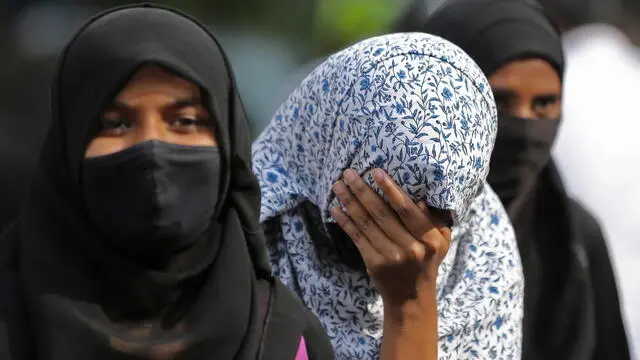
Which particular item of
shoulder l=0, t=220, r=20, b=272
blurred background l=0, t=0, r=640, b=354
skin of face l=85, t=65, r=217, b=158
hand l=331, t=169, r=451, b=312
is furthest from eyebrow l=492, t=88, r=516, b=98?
blurred background l=0, t=0, r=640, b=354

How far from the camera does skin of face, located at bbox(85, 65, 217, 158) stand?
114 inches

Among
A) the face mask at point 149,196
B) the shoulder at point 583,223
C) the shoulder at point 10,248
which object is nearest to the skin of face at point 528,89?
the shoulder at point 583,223

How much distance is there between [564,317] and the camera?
13.4ft

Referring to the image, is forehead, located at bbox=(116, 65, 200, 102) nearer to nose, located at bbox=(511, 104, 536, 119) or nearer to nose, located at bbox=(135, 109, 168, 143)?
nose, located at bbox=(135, 109, 168, 143)

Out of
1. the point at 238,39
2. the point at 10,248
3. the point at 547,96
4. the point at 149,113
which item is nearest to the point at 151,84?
the point at 149,113

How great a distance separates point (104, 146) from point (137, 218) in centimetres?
16

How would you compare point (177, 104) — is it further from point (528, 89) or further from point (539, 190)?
point (539, 190)

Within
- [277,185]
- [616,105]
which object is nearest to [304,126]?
[277,185]

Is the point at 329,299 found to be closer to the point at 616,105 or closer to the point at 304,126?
the point at 304,126

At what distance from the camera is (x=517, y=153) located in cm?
395

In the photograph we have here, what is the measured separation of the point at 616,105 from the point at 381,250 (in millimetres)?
2027

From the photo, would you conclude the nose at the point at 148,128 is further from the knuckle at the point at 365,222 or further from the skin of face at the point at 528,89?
the skin of face at the point at 528,89

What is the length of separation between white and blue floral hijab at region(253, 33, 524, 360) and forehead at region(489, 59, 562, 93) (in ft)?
1.58

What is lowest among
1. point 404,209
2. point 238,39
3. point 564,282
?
point 238,39
